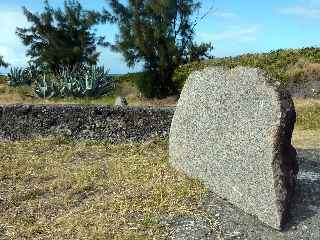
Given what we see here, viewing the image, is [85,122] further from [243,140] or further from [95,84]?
[95,84]

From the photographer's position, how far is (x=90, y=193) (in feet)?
21.4

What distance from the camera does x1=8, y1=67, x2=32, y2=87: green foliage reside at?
88.0 feet

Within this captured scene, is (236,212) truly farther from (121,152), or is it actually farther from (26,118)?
(26,118)

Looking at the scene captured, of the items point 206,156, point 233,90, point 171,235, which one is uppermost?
point 233,90

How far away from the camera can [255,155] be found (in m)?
5.75

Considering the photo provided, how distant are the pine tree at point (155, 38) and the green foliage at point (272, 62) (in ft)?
1.52

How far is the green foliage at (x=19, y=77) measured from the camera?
26.8m

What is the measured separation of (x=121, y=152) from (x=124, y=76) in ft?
71.1

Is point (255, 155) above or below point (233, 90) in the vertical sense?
below

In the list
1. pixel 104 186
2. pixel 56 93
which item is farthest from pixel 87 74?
pixel 104 186

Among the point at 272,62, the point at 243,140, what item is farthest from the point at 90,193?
the point at 272,62

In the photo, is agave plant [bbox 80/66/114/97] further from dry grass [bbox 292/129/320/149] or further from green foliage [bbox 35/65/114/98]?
dry grass [bbox 292/129/320/149]

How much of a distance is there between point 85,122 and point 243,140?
384cm

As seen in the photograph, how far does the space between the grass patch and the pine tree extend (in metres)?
15.1
